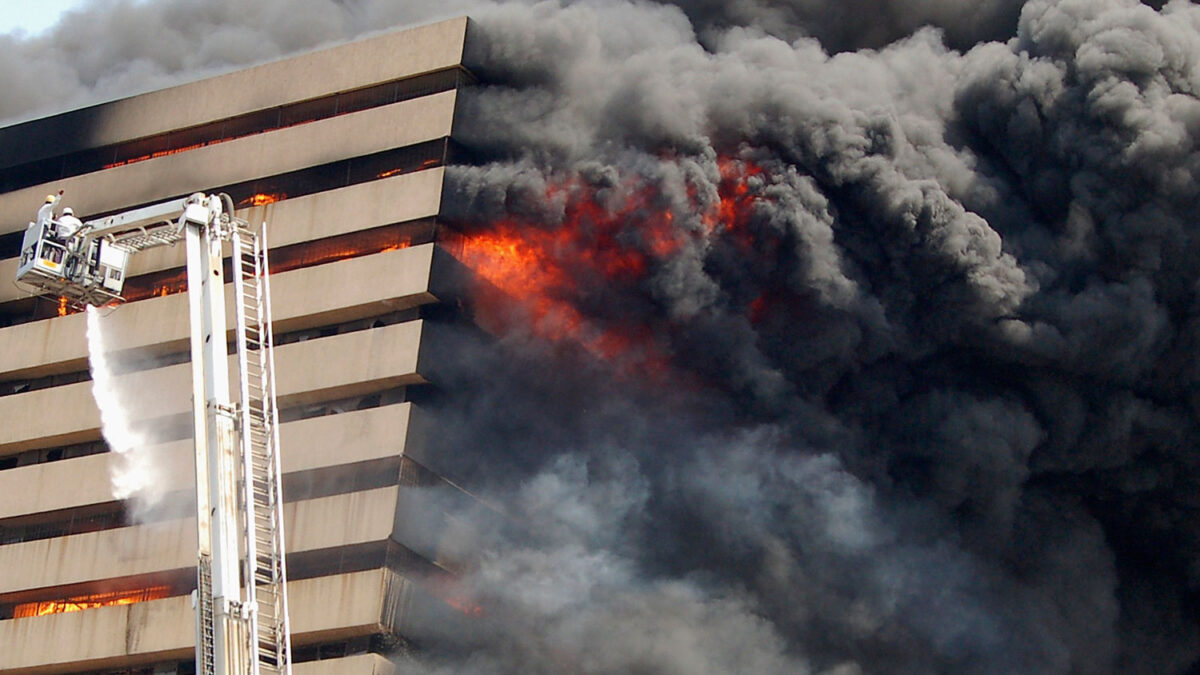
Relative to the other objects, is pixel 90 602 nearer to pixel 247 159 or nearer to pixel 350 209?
pixel 350 209

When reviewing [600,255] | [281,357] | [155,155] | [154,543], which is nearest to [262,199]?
[155,155]

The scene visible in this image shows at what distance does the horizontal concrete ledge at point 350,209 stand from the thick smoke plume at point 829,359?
3.52ft

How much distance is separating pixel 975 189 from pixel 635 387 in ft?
32.2

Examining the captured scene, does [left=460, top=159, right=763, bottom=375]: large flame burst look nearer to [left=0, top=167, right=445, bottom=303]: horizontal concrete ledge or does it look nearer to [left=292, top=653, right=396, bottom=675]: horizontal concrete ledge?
[left=0, top=167, right=445, bottom=303]: horizontal concrete ledge

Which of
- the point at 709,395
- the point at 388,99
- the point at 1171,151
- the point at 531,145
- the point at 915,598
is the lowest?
the point at 915,598

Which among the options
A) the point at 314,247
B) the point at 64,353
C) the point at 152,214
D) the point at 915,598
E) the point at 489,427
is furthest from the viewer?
the point at 64,353

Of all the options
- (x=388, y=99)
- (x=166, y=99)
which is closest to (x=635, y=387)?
(x=388, y=99)

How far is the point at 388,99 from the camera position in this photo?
4778cm

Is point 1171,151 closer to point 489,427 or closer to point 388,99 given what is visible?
point 489,427

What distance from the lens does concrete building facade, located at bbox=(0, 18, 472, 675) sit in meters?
42.6

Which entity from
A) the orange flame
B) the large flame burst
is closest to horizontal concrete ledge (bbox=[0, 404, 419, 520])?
the orange flame

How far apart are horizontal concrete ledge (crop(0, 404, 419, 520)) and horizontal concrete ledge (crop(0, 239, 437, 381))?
313 centimetres

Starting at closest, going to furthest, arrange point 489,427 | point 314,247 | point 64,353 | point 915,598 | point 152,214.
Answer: point 152,214 → point 915,598 → point 489,427 → point 314,247 → point 64,353

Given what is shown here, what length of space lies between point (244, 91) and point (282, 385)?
9.97m
